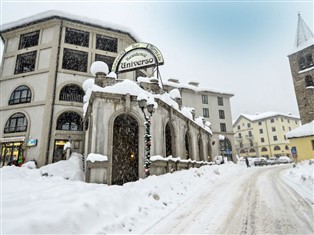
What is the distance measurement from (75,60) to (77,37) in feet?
10.2

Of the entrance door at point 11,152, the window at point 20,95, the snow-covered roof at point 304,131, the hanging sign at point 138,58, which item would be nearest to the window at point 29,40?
the window at point 20,95

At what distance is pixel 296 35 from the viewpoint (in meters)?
34.2

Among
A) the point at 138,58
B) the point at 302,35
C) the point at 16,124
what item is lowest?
the point at 16,124

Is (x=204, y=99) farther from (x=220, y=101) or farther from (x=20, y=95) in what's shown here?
(x=20, y=95)

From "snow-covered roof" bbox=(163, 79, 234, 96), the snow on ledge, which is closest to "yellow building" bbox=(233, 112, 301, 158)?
"snow-covered roof" bbox=(163, 79, 234, 96)

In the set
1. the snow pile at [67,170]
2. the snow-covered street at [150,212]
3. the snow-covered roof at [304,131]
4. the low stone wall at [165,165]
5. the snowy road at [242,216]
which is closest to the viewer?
the snow-covered street at [150,212]

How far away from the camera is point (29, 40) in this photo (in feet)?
86.6

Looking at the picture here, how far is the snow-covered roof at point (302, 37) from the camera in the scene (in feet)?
102

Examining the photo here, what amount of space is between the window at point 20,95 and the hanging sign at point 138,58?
13.1 m

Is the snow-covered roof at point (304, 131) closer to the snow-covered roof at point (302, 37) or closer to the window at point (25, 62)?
the snow-covered roof at point (302, 37)

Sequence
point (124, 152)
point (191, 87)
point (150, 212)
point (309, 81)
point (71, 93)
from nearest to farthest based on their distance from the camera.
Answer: point (150, 212) < point (124, 152) < point (71, 93) < point (309, 81) < point (191, 87)

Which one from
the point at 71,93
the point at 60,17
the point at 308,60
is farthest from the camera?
the point at 308,60

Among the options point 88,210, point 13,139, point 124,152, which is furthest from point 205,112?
point 88,210

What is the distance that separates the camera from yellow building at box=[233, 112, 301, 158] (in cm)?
5944
